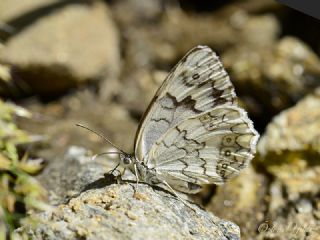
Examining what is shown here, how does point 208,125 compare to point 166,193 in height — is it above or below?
above

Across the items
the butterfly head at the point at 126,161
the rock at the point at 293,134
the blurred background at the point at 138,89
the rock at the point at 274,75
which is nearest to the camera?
the butterfly head at the point at 126,161

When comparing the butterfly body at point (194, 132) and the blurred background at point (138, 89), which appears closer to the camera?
the butterfly body at point (194, 132)

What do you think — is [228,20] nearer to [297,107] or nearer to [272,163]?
[297,107]

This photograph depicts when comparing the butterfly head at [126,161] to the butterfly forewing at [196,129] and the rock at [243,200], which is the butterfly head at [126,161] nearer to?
the butterfly forewing at [196,129]

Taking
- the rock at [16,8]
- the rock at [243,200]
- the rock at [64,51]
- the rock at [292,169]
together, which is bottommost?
the rock at [243,200]

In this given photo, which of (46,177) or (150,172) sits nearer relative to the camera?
(150,172)

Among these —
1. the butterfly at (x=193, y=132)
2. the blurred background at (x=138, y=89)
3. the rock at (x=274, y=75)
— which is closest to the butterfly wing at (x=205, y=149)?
the butterfly at (x=193, y=132)

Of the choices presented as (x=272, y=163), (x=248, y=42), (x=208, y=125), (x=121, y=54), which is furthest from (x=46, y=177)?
(x=248, y=42)

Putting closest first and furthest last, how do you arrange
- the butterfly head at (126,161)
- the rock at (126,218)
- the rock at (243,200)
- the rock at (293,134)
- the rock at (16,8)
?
the rock at (126,218) < the butterfly head at (126,161) < the rock at (243,200) < the rock at (293,134) < the rock at (16,8)
